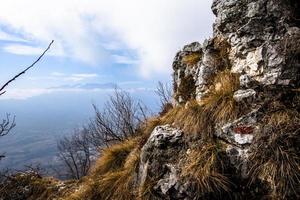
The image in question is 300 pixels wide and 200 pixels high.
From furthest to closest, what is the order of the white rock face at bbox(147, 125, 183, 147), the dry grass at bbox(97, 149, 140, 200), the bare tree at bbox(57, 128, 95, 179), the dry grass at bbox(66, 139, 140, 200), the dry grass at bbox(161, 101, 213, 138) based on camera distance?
the bare tree at bbox(57, 128, 95, 179), the dry grass at bbox(66, 139, 140, 200), the dry grass at bbox(97, 149, 140, 200), the white rock face at bbox(147, 125, 183, 147), the dry grass at bbox(161, 101, 213, 138)

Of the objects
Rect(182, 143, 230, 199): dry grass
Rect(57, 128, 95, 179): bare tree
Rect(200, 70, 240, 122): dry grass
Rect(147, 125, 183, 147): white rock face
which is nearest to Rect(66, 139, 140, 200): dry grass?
Rect(147, 125, 183, 147): white rock face

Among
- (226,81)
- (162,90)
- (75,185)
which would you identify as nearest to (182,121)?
(226,81)

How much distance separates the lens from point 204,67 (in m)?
8.63

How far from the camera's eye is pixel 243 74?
7.56m

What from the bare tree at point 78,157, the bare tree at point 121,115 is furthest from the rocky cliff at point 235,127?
the bare tree at point 78,157

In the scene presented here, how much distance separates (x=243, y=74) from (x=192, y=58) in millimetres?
2435

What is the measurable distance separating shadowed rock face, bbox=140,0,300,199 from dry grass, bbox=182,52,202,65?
732 millimetres

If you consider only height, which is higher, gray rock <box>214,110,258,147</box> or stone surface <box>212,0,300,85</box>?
stone surface <box>212,0,300,85</box>

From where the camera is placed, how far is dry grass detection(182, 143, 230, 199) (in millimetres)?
6070

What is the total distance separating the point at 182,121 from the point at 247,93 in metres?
1.41

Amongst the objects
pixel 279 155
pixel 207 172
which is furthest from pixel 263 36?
pixel 207 172

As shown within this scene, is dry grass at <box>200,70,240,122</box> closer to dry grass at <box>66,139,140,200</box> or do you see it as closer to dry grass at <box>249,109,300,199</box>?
dry grass at <box>249,109,300,199</box>

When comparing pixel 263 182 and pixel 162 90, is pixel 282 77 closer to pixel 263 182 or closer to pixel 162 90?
pixel 263 182

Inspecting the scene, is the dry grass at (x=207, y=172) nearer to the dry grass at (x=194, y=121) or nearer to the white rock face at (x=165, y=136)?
the dry grass at (x=194, y=121)
